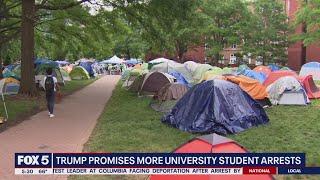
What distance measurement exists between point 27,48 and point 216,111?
12687mm

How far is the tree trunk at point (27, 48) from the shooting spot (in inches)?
944

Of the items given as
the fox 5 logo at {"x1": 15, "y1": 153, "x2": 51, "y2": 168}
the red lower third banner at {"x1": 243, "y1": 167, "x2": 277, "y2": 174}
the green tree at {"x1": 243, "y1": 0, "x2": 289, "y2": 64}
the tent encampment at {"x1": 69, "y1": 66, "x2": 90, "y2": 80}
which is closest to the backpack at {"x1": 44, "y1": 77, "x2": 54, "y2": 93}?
the fox 5 logo at {"x1": 15, "y1": 153, "x2": 51, "y2": 168}

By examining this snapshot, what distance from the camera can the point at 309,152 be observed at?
39.4ft

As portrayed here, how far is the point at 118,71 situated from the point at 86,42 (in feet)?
123

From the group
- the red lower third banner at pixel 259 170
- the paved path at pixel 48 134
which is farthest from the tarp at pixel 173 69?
the red lower third banner at pixel 259 170

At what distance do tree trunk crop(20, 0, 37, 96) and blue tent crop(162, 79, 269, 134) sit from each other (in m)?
9.85

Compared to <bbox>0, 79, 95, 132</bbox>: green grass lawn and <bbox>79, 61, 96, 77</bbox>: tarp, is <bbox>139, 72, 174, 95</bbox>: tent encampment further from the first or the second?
<bbox>79, 61, 96, 77</bbox>: tarp

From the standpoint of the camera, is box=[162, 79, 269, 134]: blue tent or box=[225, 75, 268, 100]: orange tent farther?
box=[225, 75, 268, 100]: orange tent

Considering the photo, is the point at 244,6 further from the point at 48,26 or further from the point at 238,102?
the point at 238,102

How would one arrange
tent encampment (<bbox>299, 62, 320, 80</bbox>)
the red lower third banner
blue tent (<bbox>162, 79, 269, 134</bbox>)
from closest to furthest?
the red lower third banner
blue tent (<bbox>162, 79, 269, 134</bbox>)
tent encampment (<bbox>299, 62, 320, 80</bbox>)

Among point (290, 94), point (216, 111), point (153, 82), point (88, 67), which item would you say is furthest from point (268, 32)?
point (216, 111)

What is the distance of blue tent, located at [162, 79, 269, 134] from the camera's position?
14.8 m

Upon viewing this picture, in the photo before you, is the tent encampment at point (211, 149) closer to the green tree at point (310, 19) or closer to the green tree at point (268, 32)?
the green tree at point (310, 19)

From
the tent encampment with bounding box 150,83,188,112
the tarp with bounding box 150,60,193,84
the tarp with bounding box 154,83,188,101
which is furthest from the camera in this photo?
the tarp with bounding box 150,60,193,84
